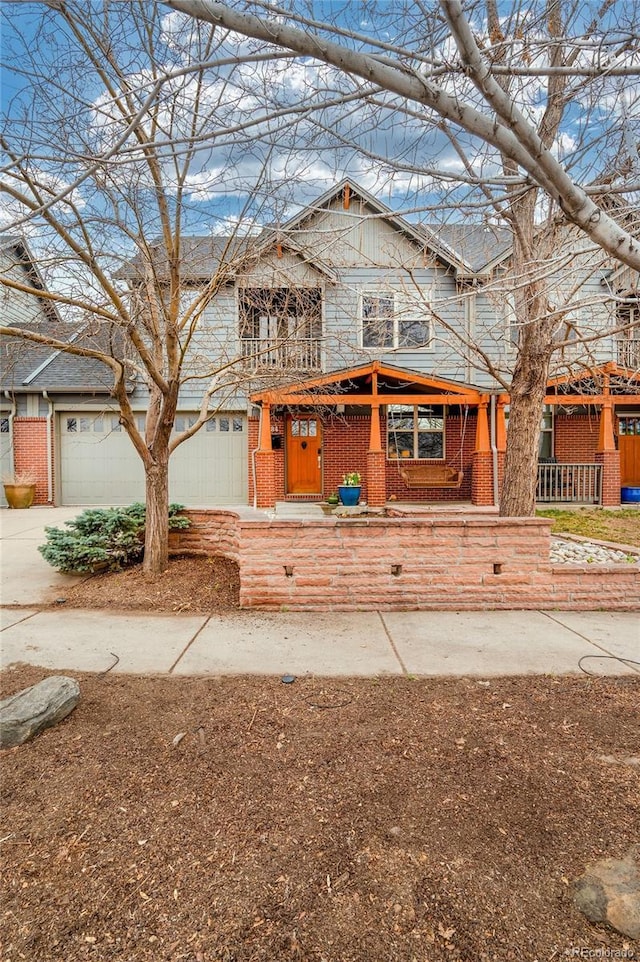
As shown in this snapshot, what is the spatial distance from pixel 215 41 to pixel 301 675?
13.1 ft

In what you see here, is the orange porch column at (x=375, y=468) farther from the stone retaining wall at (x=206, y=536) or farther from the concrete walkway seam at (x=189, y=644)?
the concrete walkway seam at (x=189, y=644)

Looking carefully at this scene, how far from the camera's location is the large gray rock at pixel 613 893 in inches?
63.3

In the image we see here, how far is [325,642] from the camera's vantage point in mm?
4105

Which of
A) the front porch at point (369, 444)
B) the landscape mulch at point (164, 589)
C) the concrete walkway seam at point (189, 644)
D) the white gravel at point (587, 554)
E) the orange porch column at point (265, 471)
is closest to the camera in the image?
the concrete walkway seam at point (189, 644)

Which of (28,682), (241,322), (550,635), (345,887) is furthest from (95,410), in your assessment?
(345,887)

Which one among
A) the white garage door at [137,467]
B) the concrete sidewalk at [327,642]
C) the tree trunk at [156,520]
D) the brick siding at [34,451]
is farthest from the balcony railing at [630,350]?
the brick siding at [34,451]

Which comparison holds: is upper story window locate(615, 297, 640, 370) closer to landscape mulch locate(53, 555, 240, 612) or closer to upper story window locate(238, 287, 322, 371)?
upper story window locate(238, 287, 322, 371)

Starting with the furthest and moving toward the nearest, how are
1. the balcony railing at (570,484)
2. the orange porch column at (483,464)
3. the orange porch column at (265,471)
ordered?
the balcony railing at (570,484)
the orange porch column at (483,464)
the orange porch column at (265,471)

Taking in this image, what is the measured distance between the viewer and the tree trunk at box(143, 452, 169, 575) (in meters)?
6.01

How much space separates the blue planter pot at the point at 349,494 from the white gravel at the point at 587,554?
513 centimetres

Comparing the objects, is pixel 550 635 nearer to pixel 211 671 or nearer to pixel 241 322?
pixel 211 671

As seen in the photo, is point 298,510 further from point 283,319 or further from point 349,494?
point 283,319

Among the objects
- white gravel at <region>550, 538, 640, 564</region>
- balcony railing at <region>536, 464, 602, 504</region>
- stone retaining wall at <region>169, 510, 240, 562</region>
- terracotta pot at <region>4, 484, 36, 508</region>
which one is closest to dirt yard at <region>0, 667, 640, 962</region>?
white gravel at <region>550, 538, 640, 564</region>

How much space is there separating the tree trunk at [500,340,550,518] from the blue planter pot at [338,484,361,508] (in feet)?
17.4
